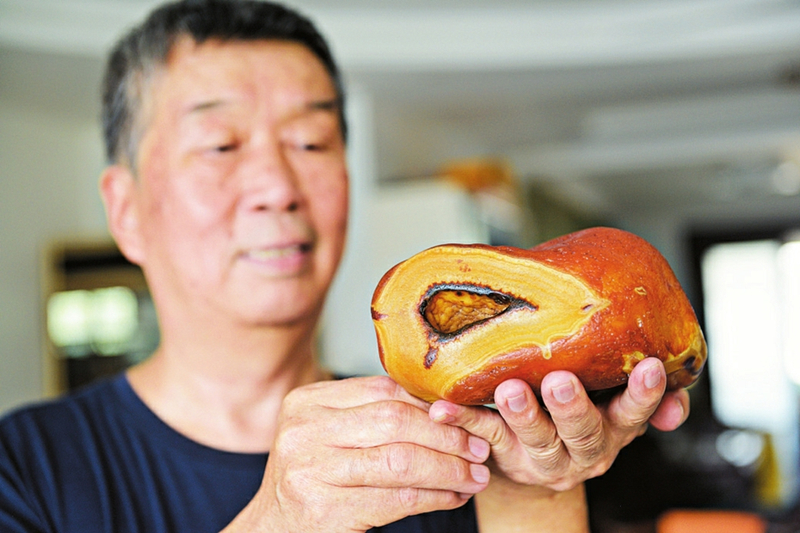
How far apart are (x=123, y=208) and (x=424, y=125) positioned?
4251mm

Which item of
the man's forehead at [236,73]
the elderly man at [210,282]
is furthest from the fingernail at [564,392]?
the man's forehead at [236,73]

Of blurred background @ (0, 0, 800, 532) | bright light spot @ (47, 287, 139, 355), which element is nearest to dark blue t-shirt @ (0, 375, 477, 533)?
blurred background @ (0, 0, 800, 532)

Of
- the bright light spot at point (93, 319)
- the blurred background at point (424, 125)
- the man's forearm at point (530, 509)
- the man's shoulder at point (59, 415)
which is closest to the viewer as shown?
the man's forearm at point (530, 509)

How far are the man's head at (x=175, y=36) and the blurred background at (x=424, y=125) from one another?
2.32 metres

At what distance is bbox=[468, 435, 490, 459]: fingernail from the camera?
56 cm

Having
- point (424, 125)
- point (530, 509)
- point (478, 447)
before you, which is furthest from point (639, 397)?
point (424, 125)

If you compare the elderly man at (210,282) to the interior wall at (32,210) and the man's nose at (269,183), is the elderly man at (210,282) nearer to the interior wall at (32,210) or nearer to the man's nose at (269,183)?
the man's nose at (269,183)

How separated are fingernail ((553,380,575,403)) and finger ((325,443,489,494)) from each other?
12cm

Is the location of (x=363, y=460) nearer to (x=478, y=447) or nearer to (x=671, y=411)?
(x=478, y=447)

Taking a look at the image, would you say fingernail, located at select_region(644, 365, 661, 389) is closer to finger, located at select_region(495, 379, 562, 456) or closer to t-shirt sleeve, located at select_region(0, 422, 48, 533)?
finger, located at select_region(495, 379, 562, 456)

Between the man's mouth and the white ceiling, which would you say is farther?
the white ceiling

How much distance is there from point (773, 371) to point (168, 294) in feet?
34.6

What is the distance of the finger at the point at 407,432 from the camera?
0.56 metres

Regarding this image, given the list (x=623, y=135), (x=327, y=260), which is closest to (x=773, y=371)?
(x=623, y=135)
